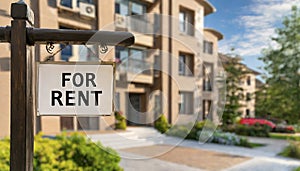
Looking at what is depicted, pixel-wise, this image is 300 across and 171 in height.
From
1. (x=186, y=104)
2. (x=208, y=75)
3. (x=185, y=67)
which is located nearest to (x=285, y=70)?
(x=186, y=104)

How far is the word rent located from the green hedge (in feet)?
4.24

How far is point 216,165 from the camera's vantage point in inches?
178

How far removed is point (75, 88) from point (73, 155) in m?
1.61

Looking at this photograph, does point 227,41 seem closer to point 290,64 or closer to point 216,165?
point 216,165

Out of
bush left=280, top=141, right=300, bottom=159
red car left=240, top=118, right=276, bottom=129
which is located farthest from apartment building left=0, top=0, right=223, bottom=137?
red car left=240, top=118, right=276, bottom=129

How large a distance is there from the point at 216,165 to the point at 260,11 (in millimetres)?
3054

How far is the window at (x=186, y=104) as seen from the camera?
232cm

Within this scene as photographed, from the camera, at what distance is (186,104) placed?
254 cm

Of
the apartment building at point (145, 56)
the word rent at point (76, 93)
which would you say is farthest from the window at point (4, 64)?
the word rent at point (76, 93)

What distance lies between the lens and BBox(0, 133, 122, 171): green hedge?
7.00 feet

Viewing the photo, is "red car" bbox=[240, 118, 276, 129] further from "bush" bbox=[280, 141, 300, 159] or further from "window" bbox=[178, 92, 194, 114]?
"window" bbox=[178, 92, 194, 114]

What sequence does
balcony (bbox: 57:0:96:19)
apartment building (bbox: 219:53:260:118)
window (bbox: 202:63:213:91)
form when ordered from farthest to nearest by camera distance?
apartment building (bbox: 219:53:260:118) → balcony (bbox: 57:0:96:19) → window (bbox: 202:63:213:91)

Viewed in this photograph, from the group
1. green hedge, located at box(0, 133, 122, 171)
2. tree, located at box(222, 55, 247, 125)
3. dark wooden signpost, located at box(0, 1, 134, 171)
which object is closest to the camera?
dark wooden signpost, located at box(0, 1, 134, 171)

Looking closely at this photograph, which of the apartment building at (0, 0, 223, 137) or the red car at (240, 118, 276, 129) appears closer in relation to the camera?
the apartment building at (0, 0, 223, 137)
